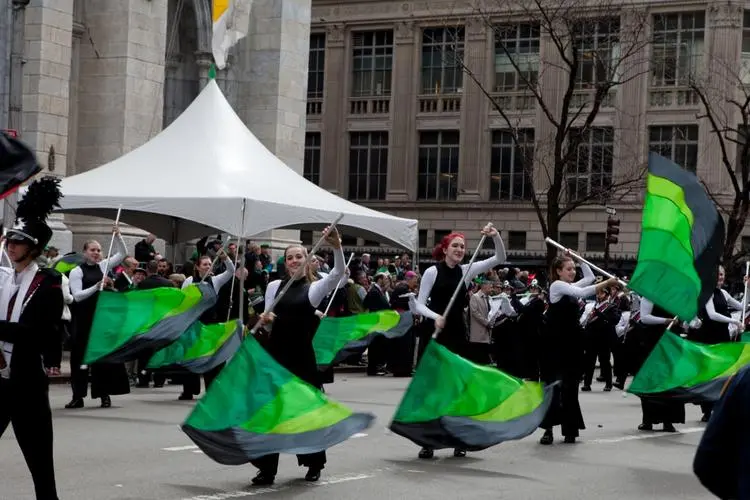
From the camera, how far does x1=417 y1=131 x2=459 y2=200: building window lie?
5403 centimetres

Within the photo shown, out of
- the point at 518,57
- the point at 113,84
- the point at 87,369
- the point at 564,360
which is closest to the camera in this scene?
the point at 564,360

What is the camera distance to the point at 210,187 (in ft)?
61.9

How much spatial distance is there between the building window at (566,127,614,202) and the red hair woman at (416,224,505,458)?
34.9m

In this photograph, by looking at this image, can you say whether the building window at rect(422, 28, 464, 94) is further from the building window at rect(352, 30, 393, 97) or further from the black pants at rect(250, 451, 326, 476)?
the black pants at rect(250, 451, 326, 476)

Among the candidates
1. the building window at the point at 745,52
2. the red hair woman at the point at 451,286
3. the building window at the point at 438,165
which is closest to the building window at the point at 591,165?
the building window at the point at 745,52

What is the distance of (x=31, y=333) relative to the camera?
8.19m

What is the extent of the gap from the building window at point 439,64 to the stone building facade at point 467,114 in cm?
5

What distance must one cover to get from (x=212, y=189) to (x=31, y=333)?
10.7 meters

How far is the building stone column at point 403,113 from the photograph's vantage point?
5425 cm

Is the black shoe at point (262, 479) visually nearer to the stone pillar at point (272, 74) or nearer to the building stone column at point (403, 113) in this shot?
the stone pillar at point (272, 74)

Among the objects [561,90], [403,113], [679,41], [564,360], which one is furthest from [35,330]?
[403,113]

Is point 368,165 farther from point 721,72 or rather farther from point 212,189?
point 212,189


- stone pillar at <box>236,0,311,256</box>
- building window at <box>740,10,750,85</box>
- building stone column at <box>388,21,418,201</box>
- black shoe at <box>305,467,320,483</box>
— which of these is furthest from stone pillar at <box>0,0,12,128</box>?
building stone column at <box>388,21,418,201</box>

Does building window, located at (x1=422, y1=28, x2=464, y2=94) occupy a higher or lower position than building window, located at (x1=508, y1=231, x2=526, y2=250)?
higher
